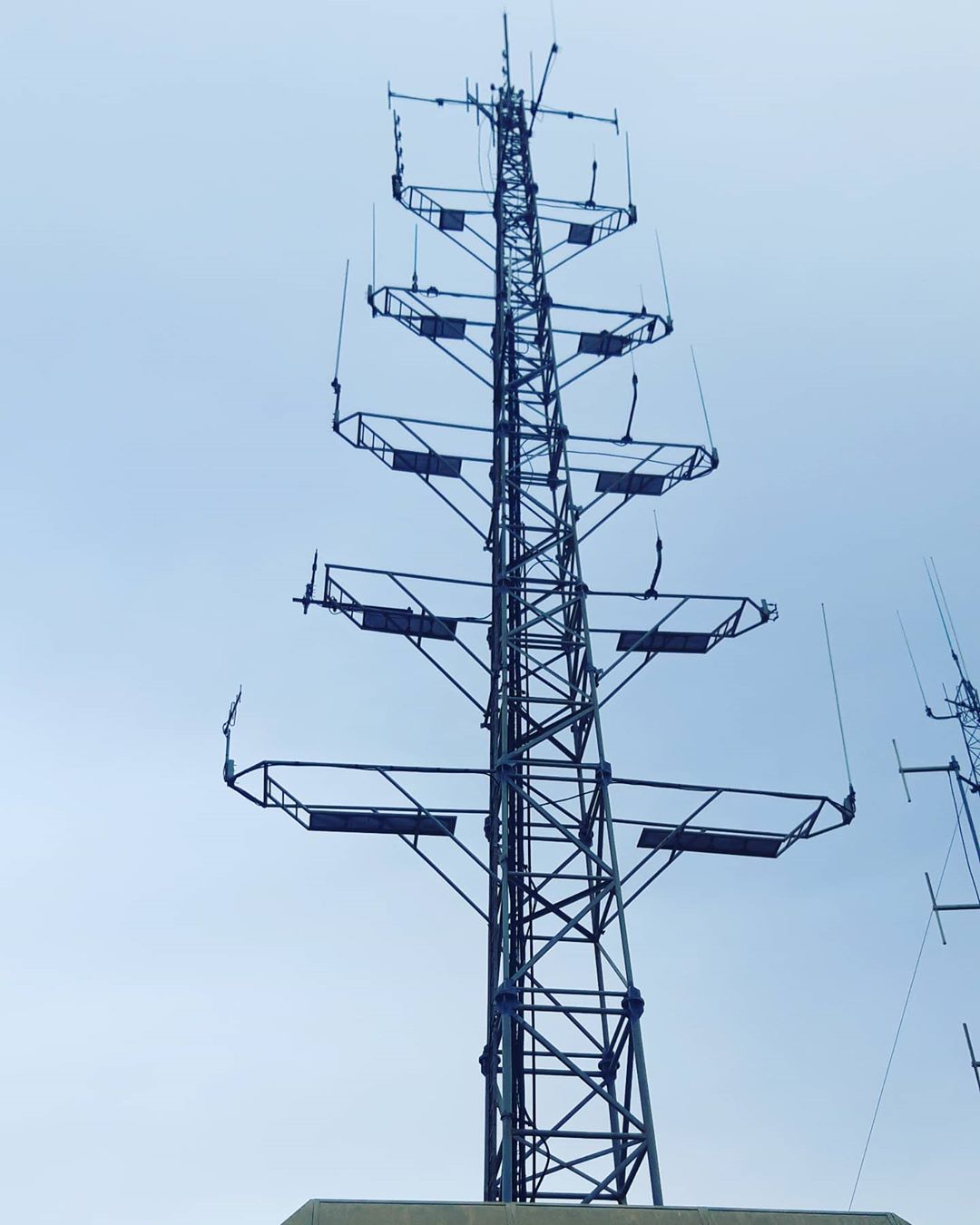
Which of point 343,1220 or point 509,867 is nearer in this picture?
point 343,1220

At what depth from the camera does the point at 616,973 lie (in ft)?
51.6

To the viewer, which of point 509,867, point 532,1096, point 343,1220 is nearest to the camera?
point 343,1220

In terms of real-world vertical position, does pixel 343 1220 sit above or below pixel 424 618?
below

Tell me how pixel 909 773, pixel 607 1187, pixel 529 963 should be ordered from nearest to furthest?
pixel 607 1187 → pixel 529 963 → pixel 909 773

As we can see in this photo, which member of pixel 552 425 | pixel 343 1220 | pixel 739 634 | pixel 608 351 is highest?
pixel 608 351

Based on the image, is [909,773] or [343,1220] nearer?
[343,1220]

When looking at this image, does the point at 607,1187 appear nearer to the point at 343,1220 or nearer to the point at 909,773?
the point at 343,1220

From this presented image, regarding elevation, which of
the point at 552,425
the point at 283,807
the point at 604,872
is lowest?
the point at 604,872

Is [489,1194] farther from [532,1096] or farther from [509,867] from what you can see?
[509,867]

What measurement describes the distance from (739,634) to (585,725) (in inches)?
145

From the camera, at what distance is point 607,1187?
47.2 feet

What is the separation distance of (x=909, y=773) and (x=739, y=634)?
8.47 m

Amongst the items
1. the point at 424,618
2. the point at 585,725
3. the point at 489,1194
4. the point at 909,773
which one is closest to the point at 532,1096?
the point at 489,1194

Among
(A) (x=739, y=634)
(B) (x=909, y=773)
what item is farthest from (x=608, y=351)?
(B) (x=909, y=773)
